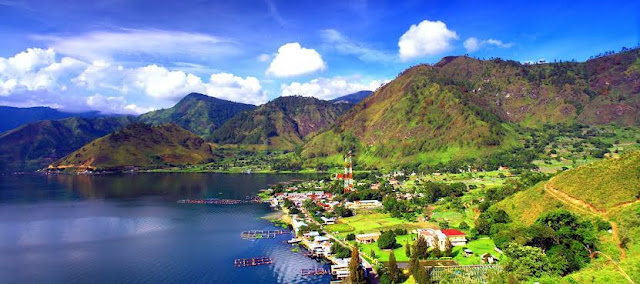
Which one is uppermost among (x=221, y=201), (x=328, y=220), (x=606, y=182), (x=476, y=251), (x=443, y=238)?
(x=606, y=182)

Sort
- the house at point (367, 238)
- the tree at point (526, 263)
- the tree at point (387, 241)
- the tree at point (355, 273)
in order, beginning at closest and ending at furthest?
the tree at point (526, 263)
the tree at point (355, 273)
the tree at point (387, 241)
the house at point (367, 238)

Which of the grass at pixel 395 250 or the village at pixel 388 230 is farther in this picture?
the grass at pixel 395 250

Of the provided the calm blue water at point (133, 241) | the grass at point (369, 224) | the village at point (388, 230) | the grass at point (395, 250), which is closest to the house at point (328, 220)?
the village at point (388, 230)

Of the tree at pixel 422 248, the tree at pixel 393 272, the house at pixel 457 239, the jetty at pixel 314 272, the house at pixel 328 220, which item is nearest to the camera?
the tree at pixel 393 272

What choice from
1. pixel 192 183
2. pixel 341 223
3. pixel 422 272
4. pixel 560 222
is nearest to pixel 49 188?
pixel 192 183

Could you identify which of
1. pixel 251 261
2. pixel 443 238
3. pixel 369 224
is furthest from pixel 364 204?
pixel 251 261

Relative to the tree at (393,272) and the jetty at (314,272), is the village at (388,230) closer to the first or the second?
the tree at (393,272)

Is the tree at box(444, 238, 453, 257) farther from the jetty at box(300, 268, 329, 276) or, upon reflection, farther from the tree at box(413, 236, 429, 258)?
the jetty at box(300, 268, 329, 276)

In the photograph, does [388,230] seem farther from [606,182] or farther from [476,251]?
[606,182]
